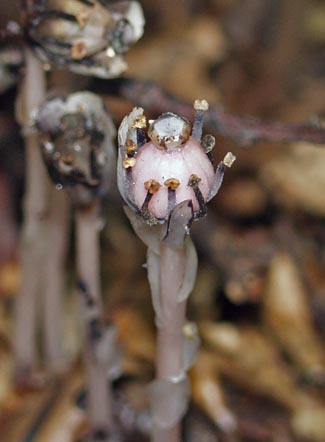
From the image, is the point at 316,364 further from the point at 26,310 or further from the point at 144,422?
the point at 26,310

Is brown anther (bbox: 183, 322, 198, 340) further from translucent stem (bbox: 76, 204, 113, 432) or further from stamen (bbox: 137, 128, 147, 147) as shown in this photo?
stamen (bbox: 137, 128, 147, 147)

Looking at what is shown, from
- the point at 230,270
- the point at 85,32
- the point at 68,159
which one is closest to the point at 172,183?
the point at 68,159

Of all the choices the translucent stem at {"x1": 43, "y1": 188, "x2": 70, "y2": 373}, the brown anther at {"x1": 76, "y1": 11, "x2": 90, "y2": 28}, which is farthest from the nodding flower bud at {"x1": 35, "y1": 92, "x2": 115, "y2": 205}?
the translucent stem at {"x1": 43, "y1": 188, "x2": 70, "y2": 373}

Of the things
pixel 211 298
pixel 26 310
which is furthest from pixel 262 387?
pixel 26 310

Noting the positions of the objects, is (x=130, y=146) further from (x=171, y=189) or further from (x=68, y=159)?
(x=68, y=159)

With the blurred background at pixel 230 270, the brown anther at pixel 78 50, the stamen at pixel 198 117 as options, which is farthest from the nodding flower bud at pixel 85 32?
the blurred background at pixel 230 270
